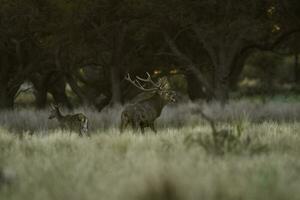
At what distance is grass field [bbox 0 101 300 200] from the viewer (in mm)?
6176

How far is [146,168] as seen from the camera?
7.37 m

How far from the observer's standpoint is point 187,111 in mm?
19688

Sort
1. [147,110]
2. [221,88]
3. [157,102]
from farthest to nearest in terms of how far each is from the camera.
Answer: [221,88], [157,102], [147,110]

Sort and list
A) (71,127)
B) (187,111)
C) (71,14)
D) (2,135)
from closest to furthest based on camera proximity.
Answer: (2,135)
(71,127)
(187,111)
(71,14)

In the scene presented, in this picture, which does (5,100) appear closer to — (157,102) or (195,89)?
(195,89)

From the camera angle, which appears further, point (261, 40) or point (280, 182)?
point (261, 40)

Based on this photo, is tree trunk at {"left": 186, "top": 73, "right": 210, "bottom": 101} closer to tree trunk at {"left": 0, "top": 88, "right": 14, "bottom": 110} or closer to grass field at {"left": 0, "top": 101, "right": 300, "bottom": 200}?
tree trunk at {"left": 0, "top": 88, "right": 14, "bottom": 110}

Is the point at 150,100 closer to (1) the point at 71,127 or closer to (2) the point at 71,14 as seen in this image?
(1) the point at 71,127

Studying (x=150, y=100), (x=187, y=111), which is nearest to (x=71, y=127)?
(x=150, y=100)

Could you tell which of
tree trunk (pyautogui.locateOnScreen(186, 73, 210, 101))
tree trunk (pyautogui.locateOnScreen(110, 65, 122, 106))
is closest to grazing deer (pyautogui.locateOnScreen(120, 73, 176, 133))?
tree trunk (pyautogui.locateOnScreen(110, 65, 122, 106))

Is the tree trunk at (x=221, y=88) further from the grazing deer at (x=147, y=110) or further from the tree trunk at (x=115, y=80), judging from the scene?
the grazing deer at (x=147, y=110)

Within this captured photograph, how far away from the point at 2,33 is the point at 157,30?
517 cm

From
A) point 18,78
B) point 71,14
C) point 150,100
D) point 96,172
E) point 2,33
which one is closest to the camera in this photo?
point 96,172

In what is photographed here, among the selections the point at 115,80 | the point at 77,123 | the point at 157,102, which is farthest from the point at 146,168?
the point at 115,80
